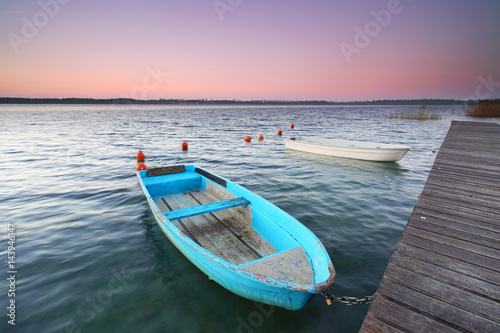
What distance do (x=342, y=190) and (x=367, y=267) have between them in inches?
186

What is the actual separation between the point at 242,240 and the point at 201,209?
119cm

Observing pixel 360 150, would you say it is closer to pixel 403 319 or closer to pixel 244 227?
pixel 244 227

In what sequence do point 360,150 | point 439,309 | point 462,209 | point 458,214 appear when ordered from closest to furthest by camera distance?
point 439,309, point 458,214, point 462,209, point 360,150

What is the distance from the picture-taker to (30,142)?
20.1 metres

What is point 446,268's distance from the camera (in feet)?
11.3

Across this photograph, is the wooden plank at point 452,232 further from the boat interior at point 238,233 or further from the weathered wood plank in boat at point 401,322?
the boat interior at point 238,233

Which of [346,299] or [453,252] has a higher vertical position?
[453,252]

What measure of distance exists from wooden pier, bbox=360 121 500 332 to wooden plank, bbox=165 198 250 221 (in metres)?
3.40

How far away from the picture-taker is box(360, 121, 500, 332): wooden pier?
271 centimetres

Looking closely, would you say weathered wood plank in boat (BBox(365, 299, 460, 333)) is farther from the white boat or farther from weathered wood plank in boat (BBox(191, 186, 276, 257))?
the white boat

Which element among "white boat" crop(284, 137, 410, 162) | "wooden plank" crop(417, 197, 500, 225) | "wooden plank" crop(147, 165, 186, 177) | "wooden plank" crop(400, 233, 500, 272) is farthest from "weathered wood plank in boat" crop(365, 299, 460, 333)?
"white boat" crop(284, 137, 410, 162)

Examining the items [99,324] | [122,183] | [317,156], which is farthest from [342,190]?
[122,183]

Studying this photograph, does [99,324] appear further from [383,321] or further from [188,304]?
[383,321]

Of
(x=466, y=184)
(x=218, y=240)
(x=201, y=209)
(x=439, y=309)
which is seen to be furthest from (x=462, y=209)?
(x=201, y=209)
